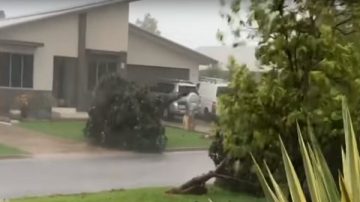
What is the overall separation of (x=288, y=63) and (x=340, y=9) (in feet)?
1.29

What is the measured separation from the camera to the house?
178 inches

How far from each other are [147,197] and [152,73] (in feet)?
2.98

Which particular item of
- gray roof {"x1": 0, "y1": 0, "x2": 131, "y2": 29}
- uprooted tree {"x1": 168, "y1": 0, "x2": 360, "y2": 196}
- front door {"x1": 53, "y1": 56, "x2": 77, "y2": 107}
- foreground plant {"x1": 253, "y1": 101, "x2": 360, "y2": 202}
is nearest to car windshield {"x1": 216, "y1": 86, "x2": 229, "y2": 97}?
uprooted tree {"x1": 168, "y1": 0, "x2": 360, "y2": 196}

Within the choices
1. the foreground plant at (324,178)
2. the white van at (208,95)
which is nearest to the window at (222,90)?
the white van at (208,95)

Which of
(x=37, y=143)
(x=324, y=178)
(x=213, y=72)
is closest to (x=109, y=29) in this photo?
(x=213, y=72)

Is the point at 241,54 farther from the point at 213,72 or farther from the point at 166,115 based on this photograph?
the point at 166,115

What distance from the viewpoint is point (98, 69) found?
490cm

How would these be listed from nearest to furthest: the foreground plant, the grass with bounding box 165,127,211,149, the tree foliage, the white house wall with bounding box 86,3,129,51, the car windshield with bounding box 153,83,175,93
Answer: the foreground plant
the tree foliage
the white house wall with bounding box 86,3,129,51
the car windshield with bounding box 153,83,175,93
the grass with bounding box 165,127,211,149

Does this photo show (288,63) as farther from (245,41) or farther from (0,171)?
(0,171)

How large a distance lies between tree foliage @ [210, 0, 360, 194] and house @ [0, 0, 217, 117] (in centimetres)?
104

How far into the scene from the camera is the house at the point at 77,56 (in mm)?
4520

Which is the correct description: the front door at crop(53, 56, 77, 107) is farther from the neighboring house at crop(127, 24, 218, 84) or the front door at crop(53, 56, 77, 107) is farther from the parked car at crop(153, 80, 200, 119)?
the parked car at crop(153, 80, 200, 119)

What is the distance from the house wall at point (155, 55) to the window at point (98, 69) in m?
0.15

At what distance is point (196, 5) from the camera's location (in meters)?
3.69
